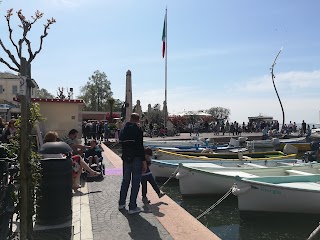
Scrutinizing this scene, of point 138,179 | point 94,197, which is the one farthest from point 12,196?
point 94,197

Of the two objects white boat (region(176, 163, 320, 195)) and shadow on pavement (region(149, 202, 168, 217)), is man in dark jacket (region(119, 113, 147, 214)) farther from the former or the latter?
white boat (region(176, 163, 320, 195))

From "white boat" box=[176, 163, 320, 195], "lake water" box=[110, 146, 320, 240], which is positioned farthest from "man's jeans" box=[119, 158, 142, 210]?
"white boat" box=[176, 163, 320, 195]

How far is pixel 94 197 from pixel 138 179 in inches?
67.8

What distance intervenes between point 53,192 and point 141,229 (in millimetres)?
1456

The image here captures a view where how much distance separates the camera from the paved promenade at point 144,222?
5164 millimetres

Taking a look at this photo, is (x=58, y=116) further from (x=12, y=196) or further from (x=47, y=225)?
(x=12, y=196)

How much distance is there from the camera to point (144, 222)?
19.2ft

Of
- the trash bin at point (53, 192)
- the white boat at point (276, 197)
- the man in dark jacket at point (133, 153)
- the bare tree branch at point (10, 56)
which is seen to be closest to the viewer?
the bare tree branch at point (10, 56)

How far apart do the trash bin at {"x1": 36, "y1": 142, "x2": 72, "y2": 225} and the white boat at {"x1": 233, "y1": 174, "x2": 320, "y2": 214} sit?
479cm

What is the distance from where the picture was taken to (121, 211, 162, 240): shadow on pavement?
512cm

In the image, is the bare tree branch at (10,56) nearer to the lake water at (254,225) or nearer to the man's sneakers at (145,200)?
the man's sneakers at (145,200)

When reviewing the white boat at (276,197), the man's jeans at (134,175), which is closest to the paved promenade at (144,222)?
the man's jeans at (134,175)

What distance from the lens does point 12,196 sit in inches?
159

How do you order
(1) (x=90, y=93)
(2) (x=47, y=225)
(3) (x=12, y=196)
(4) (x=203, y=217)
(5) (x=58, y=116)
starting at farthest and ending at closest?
(1) (x=90, y=93)
(5) (x=58, y=116)
(4) (x=203, y=217)
(2) (x=47, y=225)
(3) (x=12, y=196)
